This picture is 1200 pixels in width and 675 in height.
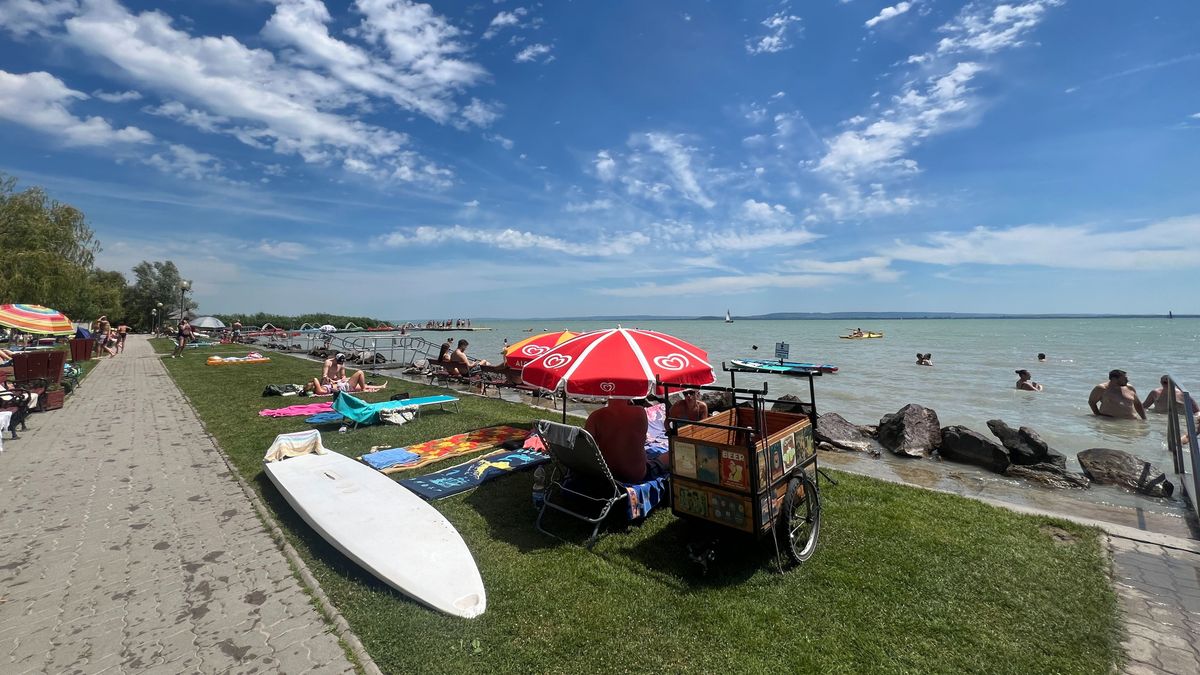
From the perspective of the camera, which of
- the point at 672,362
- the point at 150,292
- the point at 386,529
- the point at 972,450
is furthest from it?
the point at 150,292

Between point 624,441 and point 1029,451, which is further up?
point 624,441

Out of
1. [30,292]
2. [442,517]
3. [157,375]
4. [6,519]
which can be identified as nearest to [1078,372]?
[442,517]

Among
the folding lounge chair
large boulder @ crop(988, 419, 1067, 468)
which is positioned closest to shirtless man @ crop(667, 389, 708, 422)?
the folding lounge chair

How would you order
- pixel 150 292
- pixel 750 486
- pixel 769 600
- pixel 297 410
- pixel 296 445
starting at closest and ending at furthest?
pixel 769 600
pixel 750 486
pixel 296 445
pixel 297 410
pixel 150 292

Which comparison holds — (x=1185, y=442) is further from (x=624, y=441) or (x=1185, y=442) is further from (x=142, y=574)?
(x=142, y=574)

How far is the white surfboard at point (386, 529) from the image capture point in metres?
3.68

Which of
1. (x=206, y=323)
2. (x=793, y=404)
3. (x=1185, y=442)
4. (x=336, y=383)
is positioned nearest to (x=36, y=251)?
(x=206, y=323)

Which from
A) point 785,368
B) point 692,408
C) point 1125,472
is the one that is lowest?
point 1125,472

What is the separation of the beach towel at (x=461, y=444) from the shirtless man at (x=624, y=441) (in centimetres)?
318

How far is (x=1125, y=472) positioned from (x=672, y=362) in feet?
23.2

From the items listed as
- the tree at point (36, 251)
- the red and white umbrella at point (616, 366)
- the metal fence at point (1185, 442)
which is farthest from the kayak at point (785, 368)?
the tree at point (36, 251)

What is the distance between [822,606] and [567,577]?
6.19 ft

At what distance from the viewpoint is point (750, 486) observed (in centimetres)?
377

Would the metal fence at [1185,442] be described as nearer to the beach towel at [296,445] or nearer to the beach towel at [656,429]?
the beach towel at [656,429]
